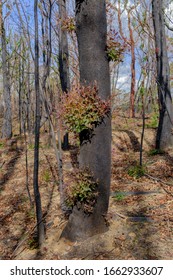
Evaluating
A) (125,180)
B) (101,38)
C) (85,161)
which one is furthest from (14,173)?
(101,38)

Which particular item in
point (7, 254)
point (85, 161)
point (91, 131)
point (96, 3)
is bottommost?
point (7, 254)

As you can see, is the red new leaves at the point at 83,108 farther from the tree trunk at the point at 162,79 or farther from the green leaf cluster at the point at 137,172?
the tree trunk at the point at 162,79

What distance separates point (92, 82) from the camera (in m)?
3.42

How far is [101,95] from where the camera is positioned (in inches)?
135

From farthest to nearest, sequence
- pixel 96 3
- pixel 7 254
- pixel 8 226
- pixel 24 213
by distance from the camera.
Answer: pixel 24 213
pixel 8 226
pixel 7 254
pixel 96 3

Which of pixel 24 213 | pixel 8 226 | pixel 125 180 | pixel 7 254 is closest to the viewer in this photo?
pixel 7 254

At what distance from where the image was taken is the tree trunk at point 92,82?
3.40 m

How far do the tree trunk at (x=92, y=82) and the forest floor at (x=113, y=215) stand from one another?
0.84 feet

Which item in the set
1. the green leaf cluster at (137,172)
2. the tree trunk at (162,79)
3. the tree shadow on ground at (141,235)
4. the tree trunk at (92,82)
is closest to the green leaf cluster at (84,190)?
the tree trunk at (92,82)

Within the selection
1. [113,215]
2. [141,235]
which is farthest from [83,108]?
[141,235]

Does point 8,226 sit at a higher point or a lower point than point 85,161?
lower

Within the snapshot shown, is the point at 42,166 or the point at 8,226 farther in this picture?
the point at 42,166

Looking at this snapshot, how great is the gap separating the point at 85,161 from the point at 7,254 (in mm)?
1904
